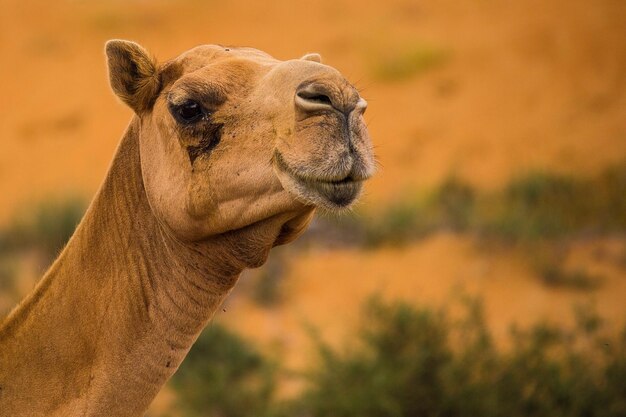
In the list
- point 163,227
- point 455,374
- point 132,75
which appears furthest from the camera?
point 455,374

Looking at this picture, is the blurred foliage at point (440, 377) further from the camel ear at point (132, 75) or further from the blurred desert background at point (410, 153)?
the camel ear at point (132, 75)

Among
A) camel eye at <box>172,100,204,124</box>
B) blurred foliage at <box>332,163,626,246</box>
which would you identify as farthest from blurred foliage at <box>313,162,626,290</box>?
camel eye at <box>172,100,204,124</box>

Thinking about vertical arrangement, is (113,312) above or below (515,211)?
above

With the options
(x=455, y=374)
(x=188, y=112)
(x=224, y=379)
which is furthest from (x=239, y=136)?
(x=224, y=379)

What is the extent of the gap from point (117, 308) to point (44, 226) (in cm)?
1262

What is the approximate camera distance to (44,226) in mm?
16578

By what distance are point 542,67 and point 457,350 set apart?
15200mm

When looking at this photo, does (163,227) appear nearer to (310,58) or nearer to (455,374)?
(310,58)

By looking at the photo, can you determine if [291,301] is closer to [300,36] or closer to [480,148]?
[480,148]

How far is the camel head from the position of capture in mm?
3916

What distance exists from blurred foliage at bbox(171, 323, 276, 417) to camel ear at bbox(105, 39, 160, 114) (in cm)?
606

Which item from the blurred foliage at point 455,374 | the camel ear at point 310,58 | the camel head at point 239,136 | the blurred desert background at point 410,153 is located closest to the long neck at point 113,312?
the camel head at point 239,136

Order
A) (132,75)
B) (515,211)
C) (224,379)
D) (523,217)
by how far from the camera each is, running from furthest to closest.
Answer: (515,211), (523,217), (224,379), (132,75)

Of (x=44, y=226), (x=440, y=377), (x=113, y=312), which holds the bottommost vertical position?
(x=44, y=226)
